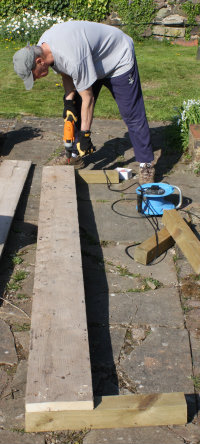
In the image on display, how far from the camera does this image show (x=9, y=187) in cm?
475

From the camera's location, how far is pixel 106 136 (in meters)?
6.43

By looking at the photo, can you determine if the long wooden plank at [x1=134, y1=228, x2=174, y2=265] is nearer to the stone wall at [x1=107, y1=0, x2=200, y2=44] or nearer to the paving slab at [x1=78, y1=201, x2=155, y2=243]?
the paving slab at [x1=78, y1=201, x2=155, y2=243]

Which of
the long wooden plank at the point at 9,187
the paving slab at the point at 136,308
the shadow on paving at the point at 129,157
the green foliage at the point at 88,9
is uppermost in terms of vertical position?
the green foliage at the point at 88,9

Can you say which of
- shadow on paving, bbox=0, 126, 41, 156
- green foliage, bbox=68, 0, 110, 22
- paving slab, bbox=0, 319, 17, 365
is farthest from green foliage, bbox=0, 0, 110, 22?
paving slab, bbox=0, 319, 17, 365

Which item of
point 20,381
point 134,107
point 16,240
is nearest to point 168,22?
point 134,107

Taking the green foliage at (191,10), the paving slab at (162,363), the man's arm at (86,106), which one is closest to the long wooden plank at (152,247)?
the paving slab at (162,363)

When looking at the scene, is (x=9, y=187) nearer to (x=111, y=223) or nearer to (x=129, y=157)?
(x=111, y=223)

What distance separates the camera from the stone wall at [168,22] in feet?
38.0

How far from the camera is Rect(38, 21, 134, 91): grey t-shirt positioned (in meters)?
4.31

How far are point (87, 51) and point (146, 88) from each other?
4.28 metres

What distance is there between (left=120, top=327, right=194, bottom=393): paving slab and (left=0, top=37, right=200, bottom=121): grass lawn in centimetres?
450

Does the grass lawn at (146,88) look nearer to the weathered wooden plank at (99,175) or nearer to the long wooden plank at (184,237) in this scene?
the weathered wooden plank at (99,175)

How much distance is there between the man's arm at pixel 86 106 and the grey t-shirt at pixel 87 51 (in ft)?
0.34

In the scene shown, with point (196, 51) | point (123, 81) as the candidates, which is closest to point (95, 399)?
point (123, 81)
